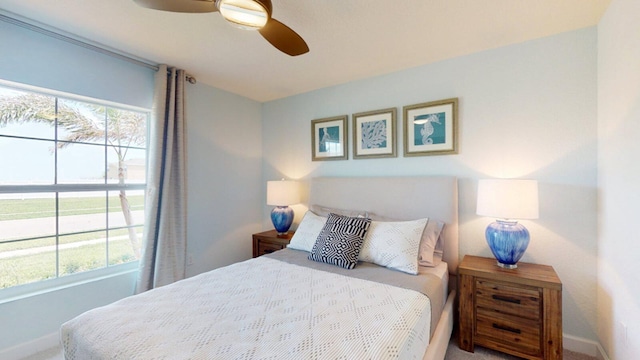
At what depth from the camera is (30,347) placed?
1.92 metres

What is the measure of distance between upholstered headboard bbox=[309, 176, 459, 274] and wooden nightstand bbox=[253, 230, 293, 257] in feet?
1.74

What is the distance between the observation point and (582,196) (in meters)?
1.96

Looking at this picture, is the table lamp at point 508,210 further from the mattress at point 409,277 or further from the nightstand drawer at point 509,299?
the mattress at point 409,277

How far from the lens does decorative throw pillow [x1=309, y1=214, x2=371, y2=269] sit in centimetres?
203

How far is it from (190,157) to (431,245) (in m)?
2.57

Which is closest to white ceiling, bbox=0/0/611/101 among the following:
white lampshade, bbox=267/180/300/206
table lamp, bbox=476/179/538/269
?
table lamp, bbox=476/179/538/269

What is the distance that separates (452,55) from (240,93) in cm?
243

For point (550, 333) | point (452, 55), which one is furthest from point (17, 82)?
point (550, 333)

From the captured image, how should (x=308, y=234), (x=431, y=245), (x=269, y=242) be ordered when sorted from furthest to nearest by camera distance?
(x=269, y=242), (x=308, y=234), (x=431, y=245)

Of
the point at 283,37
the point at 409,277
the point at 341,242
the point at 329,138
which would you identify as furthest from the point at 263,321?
the point at 329,138

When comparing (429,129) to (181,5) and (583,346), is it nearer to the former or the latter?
(583,346)

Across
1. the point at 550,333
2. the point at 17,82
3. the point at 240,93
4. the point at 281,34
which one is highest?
the point at 240,93

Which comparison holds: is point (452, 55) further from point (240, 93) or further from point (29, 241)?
point (29, 241)

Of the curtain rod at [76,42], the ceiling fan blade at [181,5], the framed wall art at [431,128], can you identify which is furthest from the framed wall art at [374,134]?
the curtain rod at [76,42]
